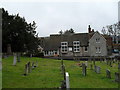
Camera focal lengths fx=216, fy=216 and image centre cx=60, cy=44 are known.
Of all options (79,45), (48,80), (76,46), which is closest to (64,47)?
(76,46)

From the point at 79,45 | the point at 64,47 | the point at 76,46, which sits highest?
the point at 79,45

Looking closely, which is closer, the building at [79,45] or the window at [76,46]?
the building at [79,45]

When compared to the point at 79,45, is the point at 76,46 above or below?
below

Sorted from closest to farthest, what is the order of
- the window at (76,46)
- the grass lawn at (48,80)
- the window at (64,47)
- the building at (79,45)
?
the grass lawn at (48,80)
the building at (79,45)
the window at (76,46)
the window at (64,47)

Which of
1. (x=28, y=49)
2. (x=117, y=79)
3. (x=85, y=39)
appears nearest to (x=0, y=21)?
(x=28, y=49)

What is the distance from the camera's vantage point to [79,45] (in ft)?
223

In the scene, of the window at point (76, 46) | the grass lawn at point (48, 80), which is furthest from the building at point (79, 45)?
the grass lawn at point (48, 80)

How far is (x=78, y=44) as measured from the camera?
68.3 meters

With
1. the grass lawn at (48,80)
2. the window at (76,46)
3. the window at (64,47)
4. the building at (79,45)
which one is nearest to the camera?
the grass lawn at (48,80)

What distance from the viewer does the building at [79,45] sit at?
6688 cm

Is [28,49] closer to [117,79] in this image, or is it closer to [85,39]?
[85,39]

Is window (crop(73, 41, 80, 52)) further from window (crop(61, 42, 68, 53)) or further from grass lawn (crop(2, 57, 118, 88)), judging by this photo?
grass lawn (crop(2, 57, 118, 88))

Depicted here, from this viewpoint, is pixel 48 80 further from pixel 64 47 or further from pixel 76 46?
Result: pixel 64 47

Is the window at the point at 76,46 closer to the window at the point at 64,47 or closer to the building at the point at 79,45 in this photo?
the building at the point at 79,45
